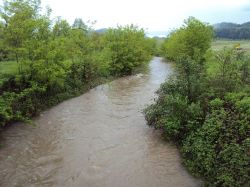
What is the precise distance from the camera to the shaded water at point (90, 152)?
779 centimetres

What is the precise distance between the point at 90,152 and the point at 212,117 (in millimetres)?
4021

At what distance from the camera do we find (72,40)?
19266 millimetres

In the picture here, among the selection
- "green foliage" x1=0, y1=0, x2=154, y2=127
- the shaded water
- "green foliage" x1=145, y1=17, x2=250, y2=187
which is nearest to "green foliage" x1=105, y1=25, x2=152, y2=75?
"green foliage" x1=0, y1=0, x2=154, y2=127

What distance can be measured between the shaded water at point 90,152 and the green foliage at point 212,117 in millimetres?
568

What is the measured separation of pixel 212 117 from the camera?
8.65m

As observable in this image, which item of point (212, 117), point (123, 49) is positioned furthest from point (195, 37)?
point (212, 117)

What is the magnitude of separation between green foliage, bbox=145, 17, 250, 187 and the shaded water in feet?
1.86

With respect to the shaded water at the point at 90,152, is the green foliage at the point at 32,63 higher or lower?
higher

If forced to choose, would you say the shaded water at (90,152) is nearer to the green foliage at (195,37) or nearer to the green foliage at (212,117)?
the green foliage at (212,117)

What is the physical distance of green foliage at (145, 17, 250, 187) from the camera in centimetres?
713

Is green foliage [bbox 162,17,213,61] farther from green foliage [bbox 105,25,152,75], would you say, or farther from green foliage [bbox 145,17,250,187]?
green foliage [bbox 145,17,250,187]

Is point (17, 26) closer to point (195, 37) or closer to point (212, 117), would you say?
point (212, 117)

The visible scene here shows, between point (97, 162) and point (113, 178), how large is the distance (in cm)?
106

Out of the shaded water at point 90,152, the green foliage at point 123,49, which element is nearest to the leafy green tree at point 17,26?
the shaded water at point 90,152
